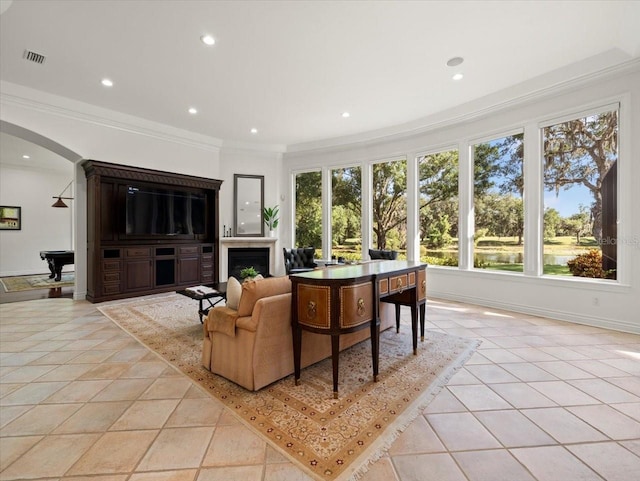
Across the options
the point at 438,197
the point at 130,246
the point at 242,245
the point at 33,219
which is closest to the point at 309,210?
the point at 242,245

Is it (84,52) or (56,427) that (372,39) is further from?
(56,427)

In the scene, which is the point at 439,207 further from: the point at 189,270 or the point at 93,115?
the point at 93,115

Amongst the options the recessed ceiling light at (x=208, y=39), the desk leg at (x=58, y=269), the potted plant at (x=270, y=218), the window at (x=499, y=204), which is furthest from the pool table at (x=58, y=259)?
the window at (x=499, y=204)

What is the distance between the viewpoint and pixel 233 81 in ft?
14.2

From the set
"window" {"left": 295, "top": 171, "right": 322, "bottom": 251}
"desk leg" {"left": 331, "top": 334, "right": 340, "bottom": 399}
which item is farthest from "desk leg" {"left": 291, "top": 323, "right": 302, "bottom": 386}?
"window" {"left": 295, "top": 171, "right": 322, "bottom": 251}

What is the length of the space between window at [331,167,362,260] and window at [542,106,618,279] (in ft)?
11.5

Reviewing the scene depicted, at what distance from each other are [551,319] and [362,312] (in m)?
3.66

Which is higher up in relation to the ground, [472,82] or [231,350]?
[472,82]

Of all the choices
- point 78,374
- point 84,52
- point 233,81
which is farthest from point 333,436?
point 84,52

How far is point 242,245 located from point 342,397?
5405 millimetres

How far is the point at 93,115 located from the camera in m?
5.21

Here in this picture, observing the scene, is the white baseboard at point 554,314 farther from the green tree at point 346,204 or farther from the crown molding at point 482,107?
the crown molding at point 482,107

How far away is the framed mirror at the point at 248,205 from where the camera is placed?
291 inches

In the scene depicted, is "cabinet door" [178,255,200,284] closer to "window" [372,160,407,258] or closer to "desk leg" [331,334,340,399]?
"window" [372,160,407,258]
